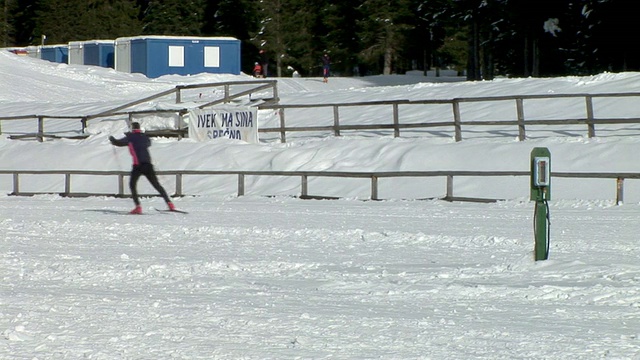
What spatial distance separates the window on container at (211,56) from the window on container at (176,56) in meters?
1.25

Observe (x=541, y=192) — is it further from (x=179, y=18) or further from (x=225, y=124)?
(x=179, y=18)

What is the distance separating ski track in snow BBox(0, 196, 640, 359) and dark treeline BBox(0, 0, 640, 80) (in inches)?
1141

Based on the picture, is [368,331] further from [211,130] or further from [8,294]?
[211,130]

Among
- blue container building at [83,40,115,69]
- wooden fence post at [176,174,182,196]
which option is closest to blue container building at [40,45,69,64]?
blue container building at [83,40,115,69]

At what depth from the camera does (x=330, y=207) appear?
2034 cm

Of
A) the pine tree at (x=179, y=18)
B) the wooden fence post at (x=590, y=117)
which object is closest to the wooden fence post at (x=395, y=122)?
the wooden fence post at (x=590, y=117)

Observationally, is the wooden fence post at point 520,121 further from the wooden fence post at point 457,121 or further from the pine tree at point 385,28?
the pine tree at point 385,28

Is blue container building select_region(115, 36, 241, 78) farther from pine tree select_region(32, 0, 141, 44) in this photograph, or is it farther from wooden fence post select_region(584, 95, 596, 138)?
pine tree select_region(32, 0, 141, 44)

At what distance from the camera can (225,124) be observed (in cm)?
3097

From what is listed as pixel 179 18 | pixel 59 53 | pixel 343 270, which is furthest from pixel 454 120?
pixel 179 18

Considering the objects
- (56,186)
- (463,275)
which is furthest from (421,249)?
(56,186)

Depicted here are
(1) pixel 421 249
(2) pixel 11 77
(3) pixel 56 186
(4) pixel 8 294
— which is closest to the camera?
(4) pixel 8 294

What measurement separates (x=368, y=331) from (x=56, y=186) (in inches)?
843

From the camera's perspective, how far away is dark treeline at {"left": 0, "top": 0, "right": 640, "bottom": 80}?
45719 mm
